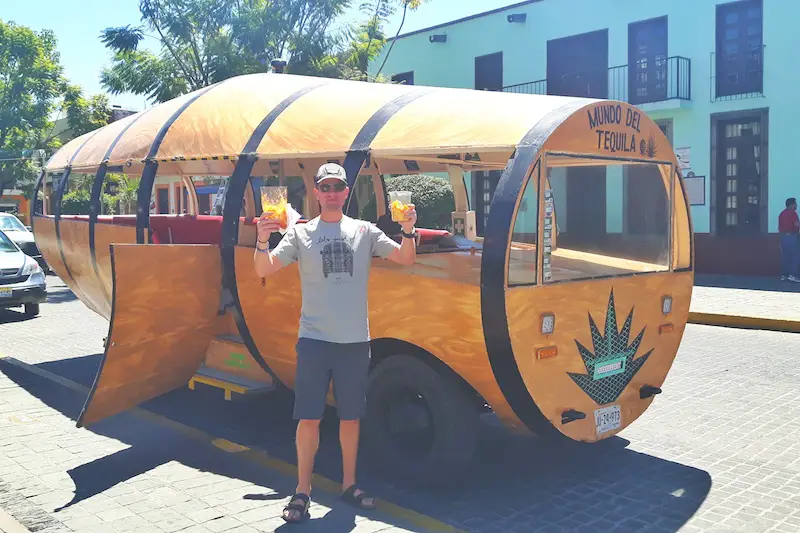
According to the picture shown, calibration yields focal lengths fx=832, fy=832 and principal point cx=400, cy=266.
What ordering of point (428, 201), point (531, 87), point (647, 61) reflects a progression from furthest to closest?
point (531, 87) < point (647, 61) < point (428, 201)

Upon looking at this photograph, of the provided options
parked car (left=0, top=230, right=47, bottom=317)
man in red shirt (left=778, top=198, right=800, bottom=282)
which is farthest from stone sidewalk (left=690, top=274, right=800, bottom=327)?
parked car (left=0, top=230, right=47, bottom=317)

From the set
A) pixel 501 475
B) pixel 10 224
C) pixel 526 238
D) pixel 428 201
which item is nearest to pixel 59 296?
pixel 10 224

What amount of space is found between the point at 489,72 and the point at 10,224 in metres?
14.0

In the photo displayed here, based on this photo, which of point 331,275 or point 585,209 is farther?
point 585,209

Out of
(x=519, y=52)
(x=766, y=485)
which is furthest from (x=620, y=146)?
(x=519, y=52)

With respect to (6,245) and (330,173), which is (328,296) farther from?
(6,245)

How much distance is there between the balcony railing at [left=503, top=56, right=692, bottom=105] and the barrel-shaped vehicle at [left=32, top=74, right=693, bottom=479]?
1513cm

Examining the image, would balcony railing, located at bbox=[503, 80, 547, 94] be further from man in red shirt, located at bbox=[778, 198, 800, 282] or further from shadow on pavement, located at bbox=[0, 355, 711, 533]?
shadow on pavement, located at bbox=[0, 355, 711, 533]

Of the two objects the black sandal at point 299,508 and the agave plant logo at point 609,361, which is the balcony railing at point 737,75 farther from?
the black sandal at point 299,508

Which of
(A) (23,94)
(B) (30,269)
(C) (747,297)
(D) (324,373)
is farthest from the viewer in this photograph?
(A) (23,94)

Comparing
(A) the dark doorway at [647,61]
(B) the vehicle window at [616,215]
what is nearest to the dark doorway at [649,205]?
(B) the vehicle window at [616,215]

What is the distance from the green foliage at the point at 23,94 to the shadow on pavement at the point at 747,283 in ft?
83.5

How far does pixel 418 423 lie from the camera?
5090 mm

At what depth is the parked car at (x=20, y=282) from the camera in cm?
1223
